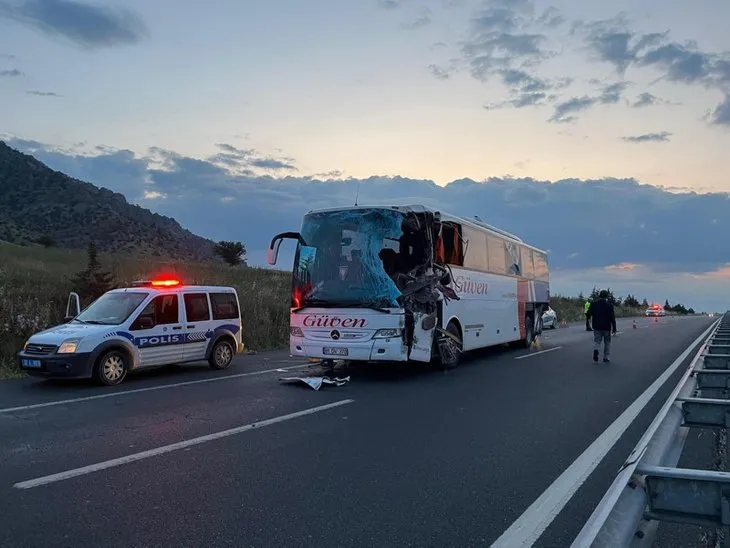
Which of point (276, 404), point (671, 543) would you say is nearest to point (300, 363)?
point (276, 404)

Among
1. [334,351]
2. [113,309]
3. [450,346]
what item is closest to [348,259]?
[334,351]

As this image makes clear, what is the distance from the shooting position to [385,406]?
31.4 feet

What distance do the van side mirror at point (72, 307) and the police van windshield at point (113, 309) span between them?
0.51 metres

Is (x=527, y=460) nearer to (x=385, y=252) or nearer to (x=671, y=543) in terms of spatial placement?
(x=671, y=543)

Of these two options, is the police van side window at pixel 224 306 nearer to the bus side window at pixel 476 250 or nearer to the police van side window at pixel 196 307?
the police van side window at pixel 196 307

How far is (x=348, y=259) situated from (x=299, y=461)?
653 cm

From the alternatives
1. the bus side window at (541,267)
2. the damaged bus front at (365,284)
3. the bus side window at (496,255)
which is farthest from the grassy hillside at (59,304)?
the bus side window at (541,267)

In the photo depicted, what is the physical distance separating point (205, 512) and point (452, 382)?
8.04m

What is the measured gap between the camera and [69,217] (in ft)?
227

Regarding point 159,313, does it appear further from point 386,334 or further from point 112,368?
point 386,334

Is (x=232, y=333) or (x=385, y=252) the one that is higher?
(x=385, y=252)

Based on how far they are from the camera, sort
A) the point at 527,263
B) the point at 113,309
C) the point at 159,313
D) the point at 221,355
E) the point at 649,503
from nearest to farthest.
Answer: the point at 649,503
the point at 113,309
the point at 159,313
the point at 221,355
the point at 527,263

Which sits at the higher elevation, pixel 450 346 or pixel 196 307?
Result: pixel 196 307

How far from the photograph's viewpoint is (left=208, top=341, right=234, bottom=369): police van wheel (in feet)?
46.2
